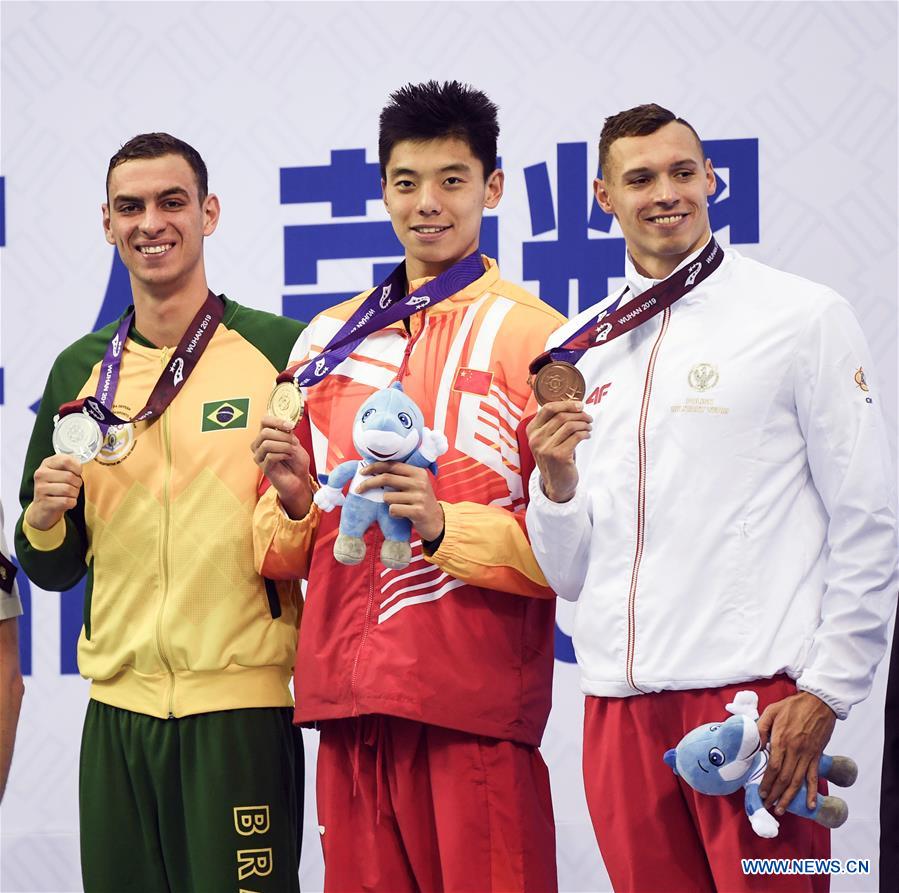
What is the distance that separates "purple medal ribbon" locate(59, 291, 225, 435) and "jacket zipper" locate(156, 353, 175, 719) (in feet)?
0.15

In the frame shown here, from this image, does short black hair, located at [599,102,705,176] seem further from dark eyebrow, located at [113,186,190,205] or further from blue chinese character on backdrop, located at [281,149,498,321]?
blue chinese character on backdrop, located at [281,149,498,321]

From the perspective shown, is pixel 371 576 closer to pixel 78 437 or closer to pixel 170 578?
pixel 170 578

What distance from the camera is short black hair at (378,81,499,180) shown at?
2.67 m

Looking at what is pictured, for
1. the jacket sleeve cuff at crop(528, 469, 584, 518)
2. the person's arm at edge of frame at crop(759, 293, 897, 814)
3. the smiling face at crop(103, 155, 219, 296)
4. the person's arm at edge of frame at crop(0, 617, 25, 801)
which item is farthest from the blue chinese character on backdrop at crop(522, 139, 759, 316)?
the person's arm at edge of frame at crop(0, 617, 25, 801)

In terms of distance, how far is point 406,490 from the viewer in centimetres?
236

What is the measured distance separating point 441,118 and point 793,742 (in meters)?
1.36

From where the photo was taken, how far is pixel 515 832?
240 cm

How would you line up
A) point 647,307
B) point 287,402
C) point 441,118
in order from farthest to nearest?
point 441,118, point 287,402, point 647,307

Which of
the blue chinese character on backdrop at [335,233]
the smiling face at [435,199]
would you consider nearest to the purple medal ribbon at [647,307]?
the smiling face at [435,199]

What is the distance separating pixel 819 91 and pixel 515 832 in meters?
2.17

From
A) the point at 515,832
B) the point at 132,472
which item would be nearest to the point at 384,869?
the point at 515,832

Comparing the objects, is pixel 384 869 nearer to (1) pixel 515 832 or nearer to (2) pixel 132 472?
(1) pixel 515 832

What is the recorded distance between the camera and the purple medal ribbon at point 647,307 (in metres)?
2.33

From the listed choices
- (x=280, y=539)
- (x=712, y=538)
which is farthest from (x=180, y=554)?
(x=712, y=538)
